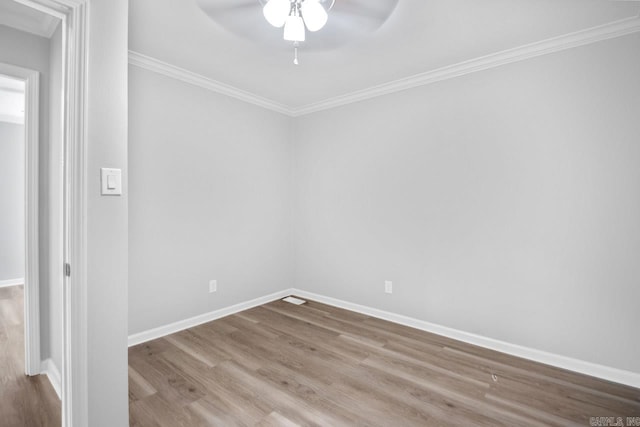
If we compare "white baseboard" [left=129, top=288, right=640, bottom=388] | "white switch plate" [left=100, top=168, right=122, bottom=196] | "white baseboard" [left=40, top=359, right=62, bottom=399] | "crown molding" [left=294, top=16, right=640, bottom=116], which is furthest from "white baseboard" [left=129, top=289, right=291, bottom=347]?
"crown molding" [left=294, top=16, right=640, bottom=116]

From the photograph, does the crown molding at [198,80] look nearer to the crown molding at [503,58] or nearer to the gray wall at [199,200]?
the gray wall at [199,200]

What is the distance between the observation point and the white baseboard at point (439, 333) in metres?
2.20

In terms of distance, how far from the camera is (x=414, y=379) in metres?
2.19

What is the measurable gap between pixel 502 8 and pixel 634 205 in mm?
1559

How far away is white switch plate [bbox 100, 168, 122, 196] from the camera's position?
135 cm

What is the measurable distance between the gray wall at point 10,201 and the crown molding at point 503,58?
4.69m

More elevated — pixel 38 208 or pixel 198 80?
pixel 198 80

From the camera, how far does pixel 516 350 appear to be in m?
2.53

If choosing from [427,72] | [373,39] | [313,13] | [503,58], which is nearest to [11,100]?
[313,13]

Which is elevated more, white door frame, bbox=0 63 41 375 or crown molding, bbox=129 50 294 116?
→ crown molding, bbox=129 50 294 116

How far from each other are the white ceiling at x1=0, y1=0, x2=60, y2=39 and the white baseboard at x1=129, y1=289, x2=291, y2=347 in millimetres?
2302

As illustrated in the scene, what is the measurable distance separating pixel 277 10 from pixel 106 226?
1.40 metres

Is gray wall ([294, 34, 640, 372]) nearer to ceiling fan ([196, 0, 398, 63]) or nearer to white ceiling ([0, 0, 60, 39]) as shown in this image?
ceiling fan ([196, 0, 398, 63])

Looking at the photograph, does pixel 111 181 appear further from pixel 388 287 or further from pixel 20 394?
pixel 388 287
